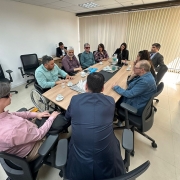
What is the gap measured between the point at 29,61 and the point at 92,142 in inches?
143

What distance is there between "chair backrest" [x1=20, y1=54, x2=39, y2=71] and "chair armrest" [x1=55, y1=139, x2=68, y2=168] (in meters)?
3.28

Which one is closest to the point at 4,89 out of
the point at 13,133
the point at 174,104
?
the point at 13,133

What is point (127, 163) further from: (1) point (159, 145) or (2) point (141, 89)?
(1) point (159, 145)

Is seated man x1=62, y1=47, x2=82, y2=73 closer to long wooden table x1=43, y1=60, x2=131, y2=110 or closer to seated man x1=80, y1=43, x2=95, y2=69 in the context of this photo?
seated man x1=80, y1=43, x2=95, y2=69

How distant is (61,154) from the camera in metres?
0.89

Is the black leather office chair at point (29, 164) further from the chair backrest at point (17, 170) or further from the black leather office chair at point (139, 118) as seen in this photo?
the black leather office chair at point (139, 118)

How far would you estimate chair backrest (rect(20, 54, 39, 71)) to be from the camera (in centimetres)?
346

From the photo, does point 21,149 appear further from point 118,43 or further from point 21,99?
point 118,43

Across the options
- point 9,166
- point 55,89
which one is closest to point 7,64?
point 55,89

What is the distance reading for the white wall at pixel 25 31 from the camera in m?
3.04

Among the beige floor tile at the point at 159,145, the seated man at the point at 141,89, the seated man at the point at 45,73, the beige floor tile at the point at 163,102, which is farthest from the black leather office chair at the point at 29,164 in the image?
the beige floor tile at the point at 163,102

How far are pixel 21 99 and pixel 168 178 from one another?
10.5 ft

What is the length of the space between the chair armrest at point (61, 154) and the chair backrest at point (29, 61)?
3.28 m

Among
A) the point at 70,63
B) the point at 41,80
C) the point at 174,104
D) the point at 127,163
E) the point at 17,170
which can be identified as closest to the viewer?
the point at 17,170
